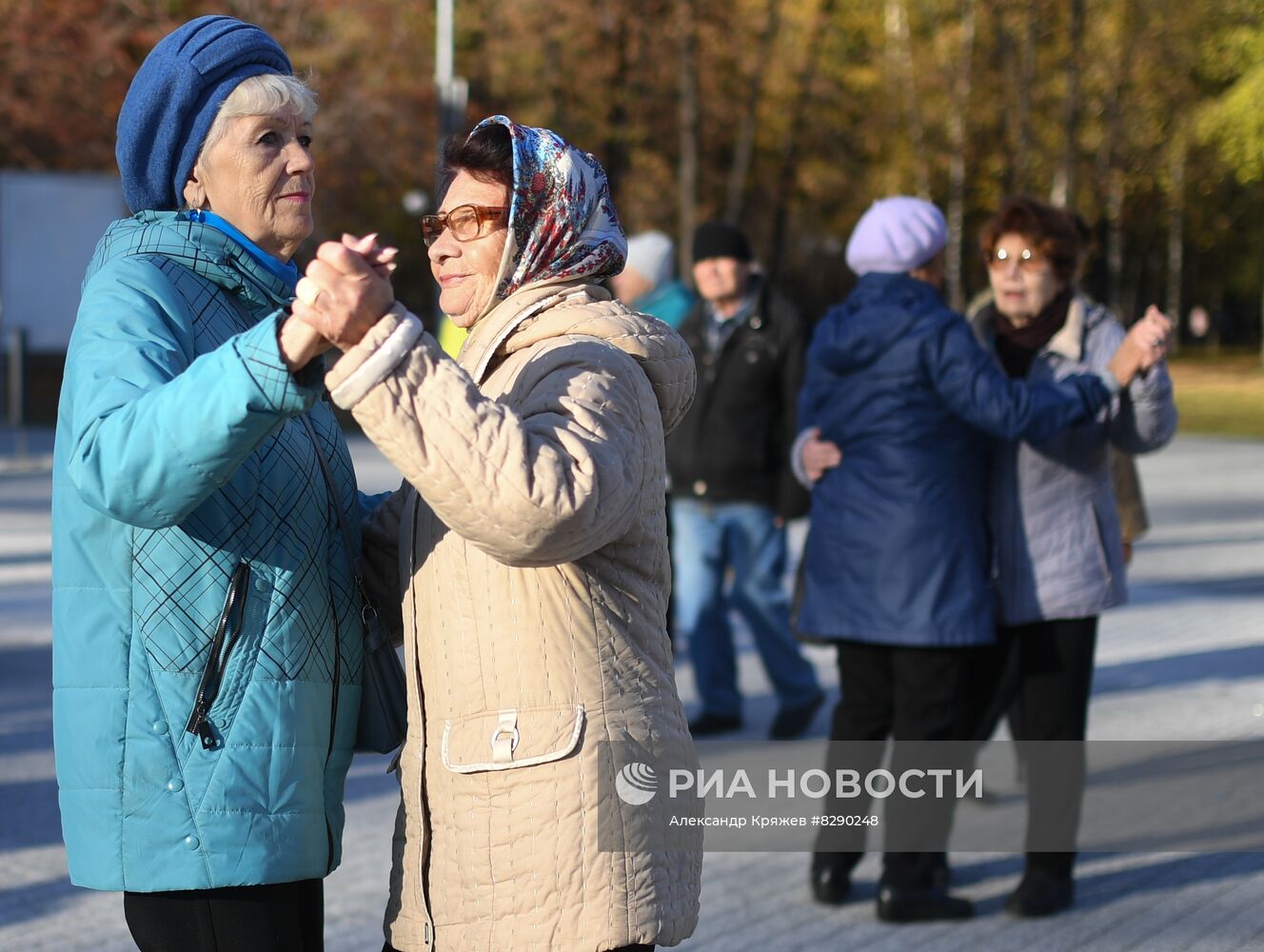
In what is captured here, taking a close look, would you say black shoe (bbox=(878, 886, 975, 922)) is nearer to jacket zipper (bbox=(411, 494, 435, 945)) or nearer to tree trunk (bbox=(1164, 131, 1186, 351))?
jacket zipper (bbox=(411, 494, 435, 945))

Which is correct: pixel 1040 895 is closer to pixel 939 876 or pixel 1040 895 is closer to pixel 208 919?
pixel 939 876

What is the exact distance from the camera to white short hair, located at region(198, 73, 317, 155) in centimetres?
266

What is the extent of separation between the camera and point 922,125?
4322cm

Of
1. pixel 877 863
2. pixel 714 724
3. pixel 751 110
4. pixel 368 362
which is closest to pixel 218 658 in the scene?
pixel 368 362

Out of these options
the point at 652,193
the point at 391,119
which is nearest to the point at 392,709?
the point at 391,119

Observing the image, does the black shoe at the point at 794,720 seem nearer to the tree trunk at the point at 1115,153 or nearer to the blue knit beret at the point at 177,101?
the blue knit beret at the point at 177,101

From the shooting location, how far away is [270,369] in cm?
218

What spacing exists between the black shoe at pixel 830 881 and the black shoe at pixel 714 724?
2144 mm

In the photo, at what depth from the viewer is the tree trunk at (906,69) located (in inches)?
1642

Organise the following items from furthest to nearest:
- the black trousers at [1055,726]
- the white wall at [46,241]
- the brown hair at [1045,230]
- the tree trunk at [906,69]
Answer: the tree trunk at [906,69] < the white wall at [46,241] < the brown hair at [1045,230] < the black trousers at [1055,726]

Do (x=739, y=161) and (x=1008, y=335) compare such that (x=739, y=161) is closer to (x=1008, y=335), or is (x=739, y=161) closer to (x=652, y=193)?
(x=652, y=193)

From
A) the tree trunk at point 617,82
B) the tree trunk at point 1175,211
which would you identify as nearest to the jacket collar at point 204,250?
the tree trunk at point 617,82

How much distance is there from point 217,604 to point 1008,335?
345 cm

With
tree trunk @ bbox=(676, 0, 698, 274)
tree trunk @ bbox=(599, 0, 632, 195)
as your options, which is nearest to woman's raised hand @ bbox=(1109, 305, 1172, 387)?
tree trunk @ bbox=(676, 0, 698, 274)
